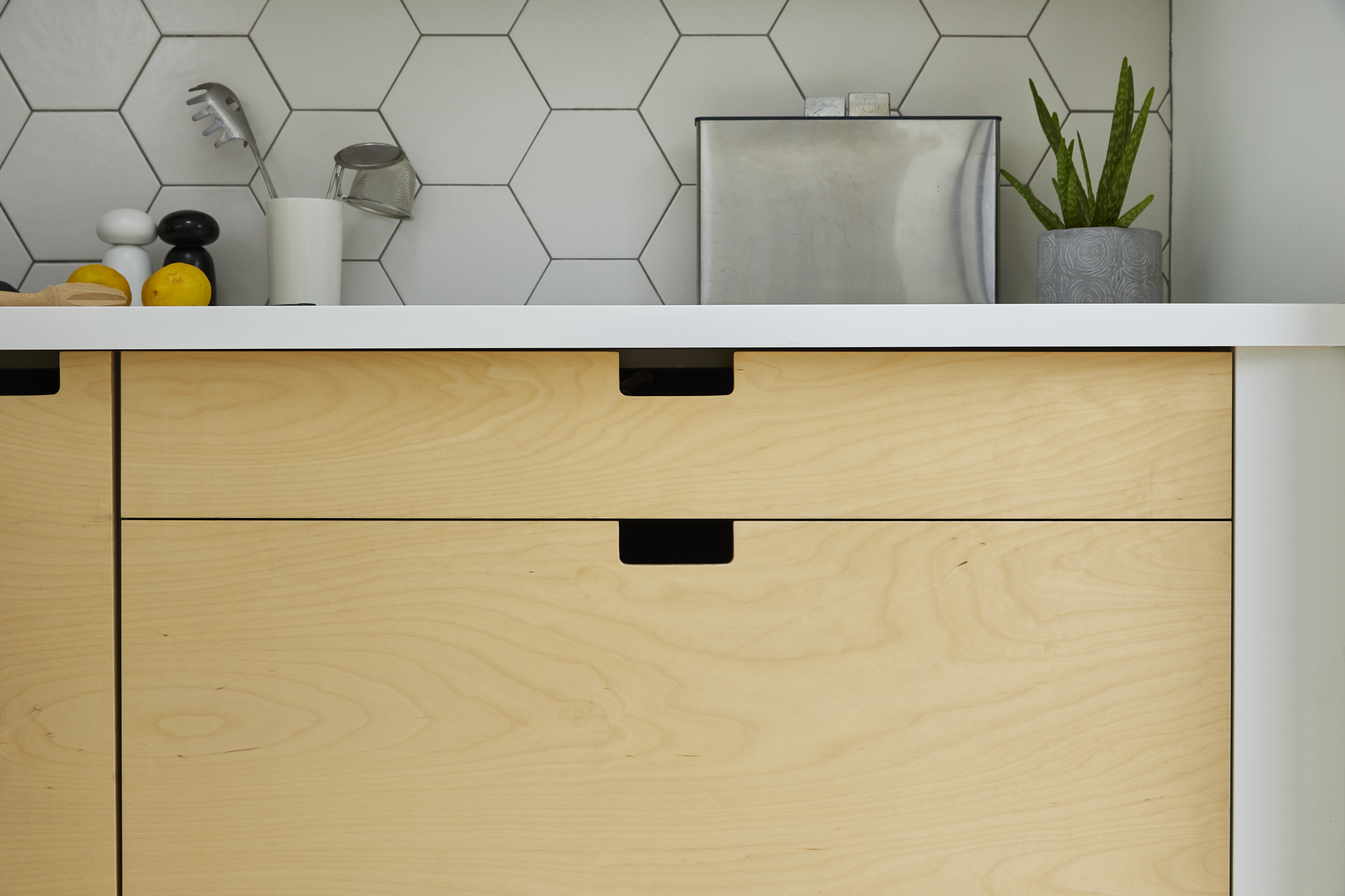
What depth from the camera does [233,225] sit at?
1139mm

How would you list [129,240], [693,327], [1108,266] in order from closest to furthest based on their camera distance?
[693,327], [1108,266], [129,240]

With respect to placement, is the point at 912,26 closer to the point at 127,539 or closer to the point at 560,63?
the point at 560,63

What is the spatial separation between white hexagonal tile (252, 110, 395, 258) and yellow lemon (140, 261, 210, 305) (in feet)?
0.73

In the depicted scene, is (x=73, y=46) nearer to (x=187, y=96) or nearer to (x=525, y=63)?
(x=187, y=96)

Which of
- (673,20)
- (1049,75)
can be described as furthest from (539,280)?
(1049,75)

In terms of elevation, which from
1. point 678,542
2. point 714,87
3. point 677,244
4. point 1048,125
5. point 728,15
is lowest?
point 678,542

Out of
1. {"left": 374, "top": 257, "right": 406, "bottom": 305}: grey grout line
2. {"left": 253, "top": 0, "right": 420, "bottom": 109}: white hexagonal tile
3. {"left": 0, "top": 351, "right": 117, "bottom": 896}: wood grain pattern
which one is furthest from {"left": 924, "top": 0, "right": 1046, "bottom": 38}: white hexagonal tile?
{"left": 0, "top": 351, "right": 117, "bottom": 896}: wood grain pattern

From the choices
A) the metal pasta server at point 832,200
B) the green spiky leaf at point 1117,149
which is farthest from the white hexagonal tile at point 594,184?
the green spiky leaf at point 1117,149

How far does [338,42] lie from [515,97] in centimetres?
26

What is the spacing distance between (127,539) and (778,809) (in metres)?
0.60

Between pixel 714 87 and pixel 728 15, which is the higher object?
pixel 728 15

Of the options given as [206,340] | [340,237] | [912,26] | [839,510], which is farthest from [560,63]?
[839,510]

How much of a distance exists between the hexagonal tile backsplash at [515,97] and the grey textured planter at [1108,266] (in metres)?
0.19

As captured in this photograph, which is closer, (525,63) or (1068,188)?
(1068,188)
